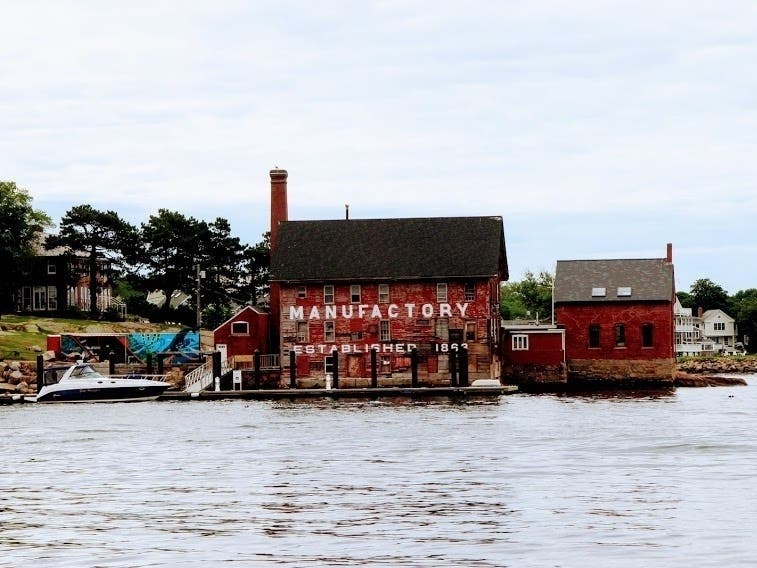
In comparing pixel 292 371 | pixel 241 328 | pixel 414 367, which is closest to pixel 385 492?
pixel 414 367

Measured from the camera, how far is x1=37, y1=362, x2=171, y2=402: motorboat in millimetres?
74000

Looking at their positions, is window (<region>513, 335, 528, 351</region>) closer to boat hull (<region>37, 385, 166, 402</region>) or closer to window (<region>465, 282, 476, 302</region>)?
window (<region>465, 282, 476, 302</region>)

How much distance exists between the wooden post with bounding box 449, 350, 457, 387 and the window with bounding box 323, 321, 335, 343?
721cm

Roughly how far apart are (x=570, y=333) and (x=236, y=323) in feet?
75.9

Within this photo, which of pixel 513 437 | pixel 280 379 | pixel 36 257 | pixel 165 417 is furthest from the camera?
pixel 36 257

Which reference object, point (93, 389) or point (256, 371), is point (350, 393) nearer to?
point (256, 371)

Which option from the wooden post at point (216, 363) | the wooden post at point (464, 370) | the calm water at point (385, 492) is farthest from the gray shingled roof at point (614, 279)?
the calm water at point (385, 492)

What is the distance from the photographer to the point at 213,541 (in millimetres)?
23000

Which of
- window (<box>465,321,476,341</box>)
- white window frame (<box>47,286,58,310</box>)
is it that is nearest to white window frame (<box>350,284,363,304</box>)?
window (<box>465,321,476,341</box>)

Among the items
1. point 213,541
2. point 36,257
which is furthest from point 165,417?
point 36,257

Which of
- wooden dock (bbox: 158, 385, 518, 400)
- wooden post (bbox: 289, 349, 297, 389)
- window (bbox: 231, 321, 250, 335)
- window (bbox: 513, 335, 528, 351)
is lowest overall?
wooden dock (bbox: 158, 385, 518, 400)

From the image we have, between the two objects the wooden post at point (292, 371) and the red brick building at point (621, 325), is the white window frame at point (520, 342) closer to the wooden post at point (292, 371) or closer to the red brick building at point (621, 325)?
the red brick building at point (621, 325)

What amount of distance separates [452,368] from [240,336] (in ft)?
44.2

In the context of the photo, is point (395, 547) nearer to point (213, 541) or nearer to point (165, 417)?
point (213, 541)
